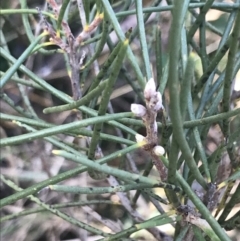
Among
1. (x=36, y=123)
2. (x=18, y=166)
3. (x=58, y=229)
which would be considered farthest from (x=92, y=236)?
(x=36, y=123)

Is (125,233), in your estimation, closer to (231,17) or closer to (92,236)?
(231,17)

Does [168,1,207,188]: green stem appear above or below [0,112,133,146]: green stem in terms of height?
below

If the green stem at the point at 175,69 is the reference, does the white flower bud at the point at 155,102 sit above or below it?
above

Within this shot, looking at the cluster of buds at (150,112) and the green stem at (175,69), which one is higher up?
the cluster of buds at (150,112)

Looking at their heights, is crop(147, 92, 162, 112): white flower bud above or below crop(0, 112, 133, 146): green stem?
below

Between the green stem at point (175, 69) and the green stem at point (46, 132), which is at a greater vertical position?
the green stem at point (46, 132)
